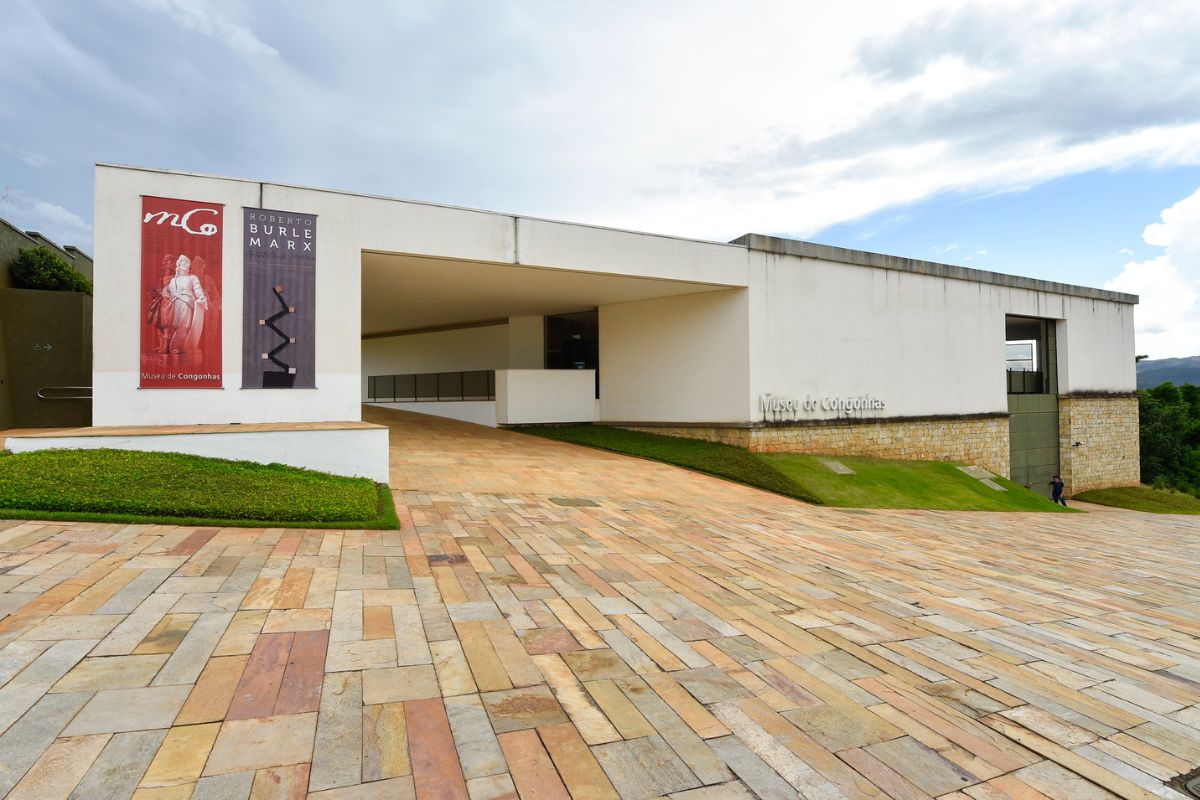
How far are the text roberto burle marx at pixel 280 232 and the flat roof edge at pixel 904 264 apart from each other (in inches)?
373

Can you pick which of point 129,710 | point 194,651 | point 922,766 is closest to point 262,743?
point 129,710

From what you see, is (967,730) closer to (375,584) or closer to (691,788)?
(691,788)

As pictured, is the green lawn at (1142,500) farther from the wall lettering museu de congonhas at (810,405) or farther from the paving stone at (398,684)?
the paving stone at (398,684)

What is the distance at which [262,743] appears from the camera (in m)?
2.71

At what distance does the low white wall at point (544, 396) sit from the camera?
19250 mm

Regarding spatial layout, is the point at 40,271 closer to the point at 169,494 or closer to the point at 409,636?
the point at 169,494

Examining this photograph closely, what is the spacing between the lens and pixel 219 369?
32.9ft

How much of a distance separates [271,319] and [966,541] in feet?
36.7

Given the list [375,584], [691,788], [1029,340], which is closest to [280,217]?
[375,584]

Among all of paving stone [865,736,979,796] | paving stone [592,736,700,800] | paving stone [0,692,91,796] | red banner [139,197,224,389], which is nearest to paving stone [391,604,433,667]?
paving stone [592,736,700,800]

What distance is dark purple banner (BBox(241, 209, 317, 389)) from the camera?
33.4 feet

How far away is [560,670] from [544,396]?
16.1 m

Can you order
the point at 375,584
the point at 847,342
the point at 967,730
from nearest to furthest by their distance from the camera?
the point at 967,730
the point at 375,584
the point at 847,342

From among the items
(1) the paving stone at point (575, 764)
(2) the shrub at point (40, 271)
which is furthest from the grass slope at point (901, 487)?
(2) the shrub at point (40, 271)
